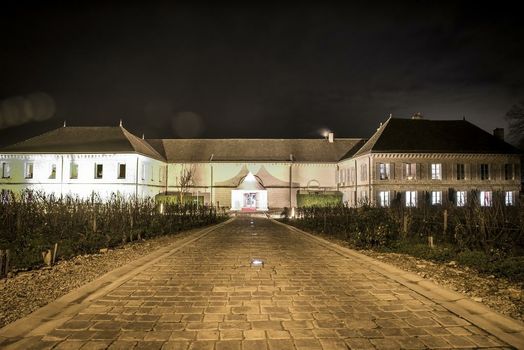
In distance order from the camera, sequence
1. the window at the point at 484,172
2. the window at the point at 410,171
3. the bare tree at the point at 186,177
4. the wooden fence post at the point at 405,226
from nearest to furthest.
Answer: the wooden fence post at the point at 405,226 → the window at the point at 410,171 → the window at the point at 484,172 → the bare tree at the point at 186,177

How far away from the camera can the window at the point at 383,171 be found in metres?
39.9

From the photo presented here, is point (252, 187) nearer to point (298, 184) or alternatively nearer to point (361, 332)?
point (298, 184)

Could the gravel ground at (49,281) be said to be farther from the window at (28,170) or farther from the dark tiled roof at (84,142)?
the window at (28,170)

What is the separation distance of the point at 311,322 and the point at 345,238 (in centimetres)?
1144

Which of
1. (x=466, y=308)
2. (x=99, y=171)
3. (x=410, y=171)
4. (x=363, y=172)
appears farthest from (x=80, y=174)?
(x=466, y=308)

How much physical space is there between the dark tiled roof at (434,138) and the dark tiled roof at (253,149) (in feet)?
29.7

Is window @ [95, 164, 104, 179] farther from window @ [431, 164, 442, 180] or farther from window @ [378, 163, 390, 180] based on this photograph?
window @ [431, 164, 442, 180]

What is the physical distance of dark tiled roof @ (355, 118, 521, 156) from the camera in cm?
4044

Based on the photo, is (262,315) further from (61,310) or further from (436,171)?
(436,171)

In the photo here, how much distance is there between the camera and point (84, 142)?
45.5 metres

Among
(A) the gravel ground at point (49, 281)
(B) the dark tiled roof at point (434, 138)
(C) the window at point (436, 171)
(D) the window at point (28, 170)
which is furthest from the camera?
(D) the window at point (28, 170)

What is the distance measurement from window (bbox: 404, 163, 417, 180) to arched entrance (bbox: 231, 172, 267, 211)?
15452 millimetres

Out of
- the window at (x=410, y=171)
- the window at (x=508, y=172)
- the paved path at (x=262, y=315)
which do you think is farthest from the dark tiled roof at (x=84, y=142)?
the paved path at (x=262, y=315)

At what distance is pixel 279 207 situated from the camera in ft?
164
